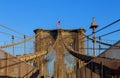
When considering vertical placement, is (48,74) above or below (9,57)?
below

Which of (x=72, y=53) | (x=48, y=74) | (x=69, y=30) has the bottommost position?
(x=48, y=74)

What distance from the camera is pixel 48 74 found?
154ft

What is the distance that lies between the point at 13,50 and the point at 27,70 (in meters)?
2.74

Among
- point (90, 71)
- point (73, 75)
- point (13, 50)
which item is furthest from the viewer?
point (13, 50)

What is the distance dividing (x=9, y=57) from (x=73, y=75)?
17.5ft

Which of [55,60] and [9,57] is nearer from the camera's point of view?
[9,57]

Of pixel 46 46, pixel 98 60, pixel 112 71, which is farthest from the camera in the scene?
pixel 46 46

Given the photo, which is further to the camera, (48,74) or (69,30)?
(69,30)

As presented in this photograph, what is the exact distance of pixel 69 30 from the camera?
165 feet

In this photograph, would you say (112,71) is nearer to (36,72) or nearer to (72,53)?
(36,72)

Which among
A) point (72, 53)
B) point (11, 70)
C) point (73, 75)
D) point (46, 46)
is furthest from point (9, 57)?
point (46, 46)

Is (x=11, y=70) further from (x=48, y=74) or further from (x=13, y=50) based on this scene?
(x=48, y=74)

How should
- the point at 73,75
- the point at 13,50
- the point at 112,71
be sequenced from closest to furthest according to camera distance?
the point at 112,71 → the point at 73,75 → the point at 13,50

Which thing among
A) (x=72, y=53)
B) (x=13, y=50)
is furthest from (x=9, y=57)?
(x=72, y=53)
